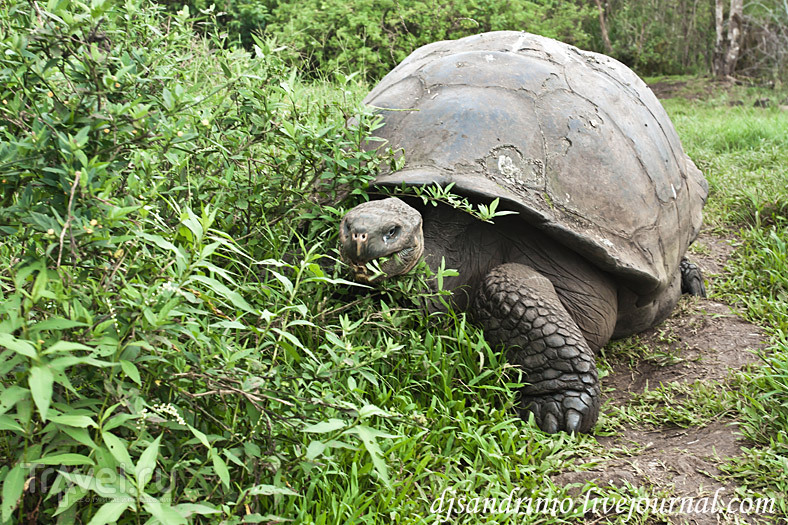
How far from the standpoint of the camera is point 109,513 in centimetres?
136

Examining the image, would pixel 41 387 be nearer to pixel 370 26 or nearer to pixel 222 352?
pixel 222 352

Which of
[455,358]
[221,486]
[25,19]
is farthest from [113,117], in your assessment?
[455,358]

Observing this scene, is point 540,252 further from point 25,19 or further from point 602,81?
point 25,19

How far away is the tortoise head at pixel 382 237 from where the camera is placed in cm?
242

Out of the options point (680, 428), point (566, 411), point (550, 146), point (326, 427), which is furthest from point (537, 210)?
point (326, 427)

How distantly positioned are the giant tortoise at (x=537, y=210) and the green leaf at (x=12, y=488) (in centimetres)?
130

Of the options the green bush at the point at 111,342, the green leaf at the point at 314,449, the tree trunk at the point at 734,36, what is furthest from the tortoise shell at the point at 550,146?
the tree trunk at the point at 734,36

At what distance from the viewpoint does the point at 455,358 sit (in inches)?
108

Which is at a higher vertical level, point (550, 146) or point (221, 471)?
point (550, 146)

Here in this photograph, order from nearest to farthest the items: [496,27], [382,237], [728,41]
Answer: [382,237], [496,27], [728,41]

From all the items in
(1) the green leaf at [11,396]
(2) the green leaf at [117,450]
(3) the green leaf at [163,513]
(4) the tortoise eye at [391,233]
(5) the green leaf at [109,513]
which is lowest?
(3) the green leaf at [163,513]

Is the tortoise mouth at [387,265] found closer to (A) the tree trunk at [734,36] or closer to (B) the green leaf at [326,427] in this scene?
(B) the green leaf at [326,427]

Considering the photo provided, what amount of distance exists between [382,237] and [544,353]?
82 centimetres

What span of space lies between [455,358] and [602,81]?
5.54 ft
